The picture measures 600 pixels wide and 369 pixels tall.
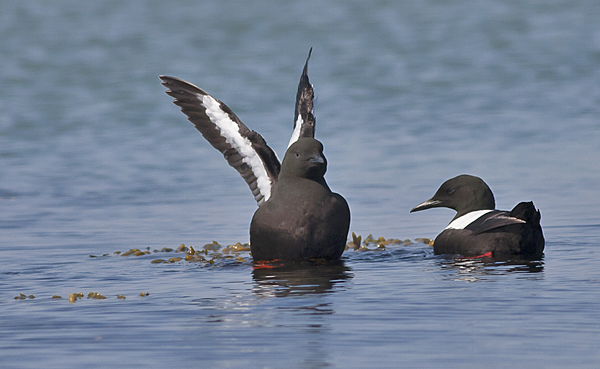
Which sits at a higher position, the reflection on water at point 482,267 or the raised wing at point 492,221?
the raised wing at point 492,221

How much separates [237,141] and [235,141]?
3cm

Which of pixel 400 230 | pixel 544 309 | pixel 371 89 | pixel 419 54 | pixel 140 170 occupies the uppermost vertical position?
pixel 419 54

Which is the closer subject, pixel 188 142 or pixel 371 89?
pixel 188 142

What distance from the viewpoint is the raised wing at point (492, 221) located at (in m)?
9.70

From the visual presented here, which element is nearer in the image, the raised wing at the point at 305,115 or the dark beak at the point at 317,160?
the dark beak at the point at 317,160

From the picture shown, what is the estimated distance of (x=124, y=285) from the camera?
8.76 meters

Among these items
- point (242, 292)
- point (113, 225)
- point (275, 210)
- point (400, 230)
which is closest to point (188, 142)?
point (113, 225)

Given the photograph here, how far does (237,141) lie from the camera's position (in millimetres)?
11047

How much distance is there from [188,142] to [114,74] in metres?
11.3

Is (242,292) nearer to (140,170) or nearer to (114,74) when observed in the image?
(140,170)

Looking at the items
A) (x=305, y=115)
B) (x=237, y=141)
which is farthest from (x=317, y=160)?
(x=305, y=115)

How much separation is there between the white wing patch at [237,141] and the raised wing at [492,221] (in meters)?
2.41

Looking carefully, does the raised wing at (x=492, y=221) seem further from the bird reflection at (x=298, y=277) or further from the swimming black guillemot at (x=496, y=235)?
the bird reflection at (x=298, y=277)

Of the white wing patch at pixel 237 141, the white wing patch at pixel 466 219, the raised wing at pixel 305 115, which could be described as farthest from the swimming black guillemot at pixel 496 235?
the white wing patch at pixel 237 141
